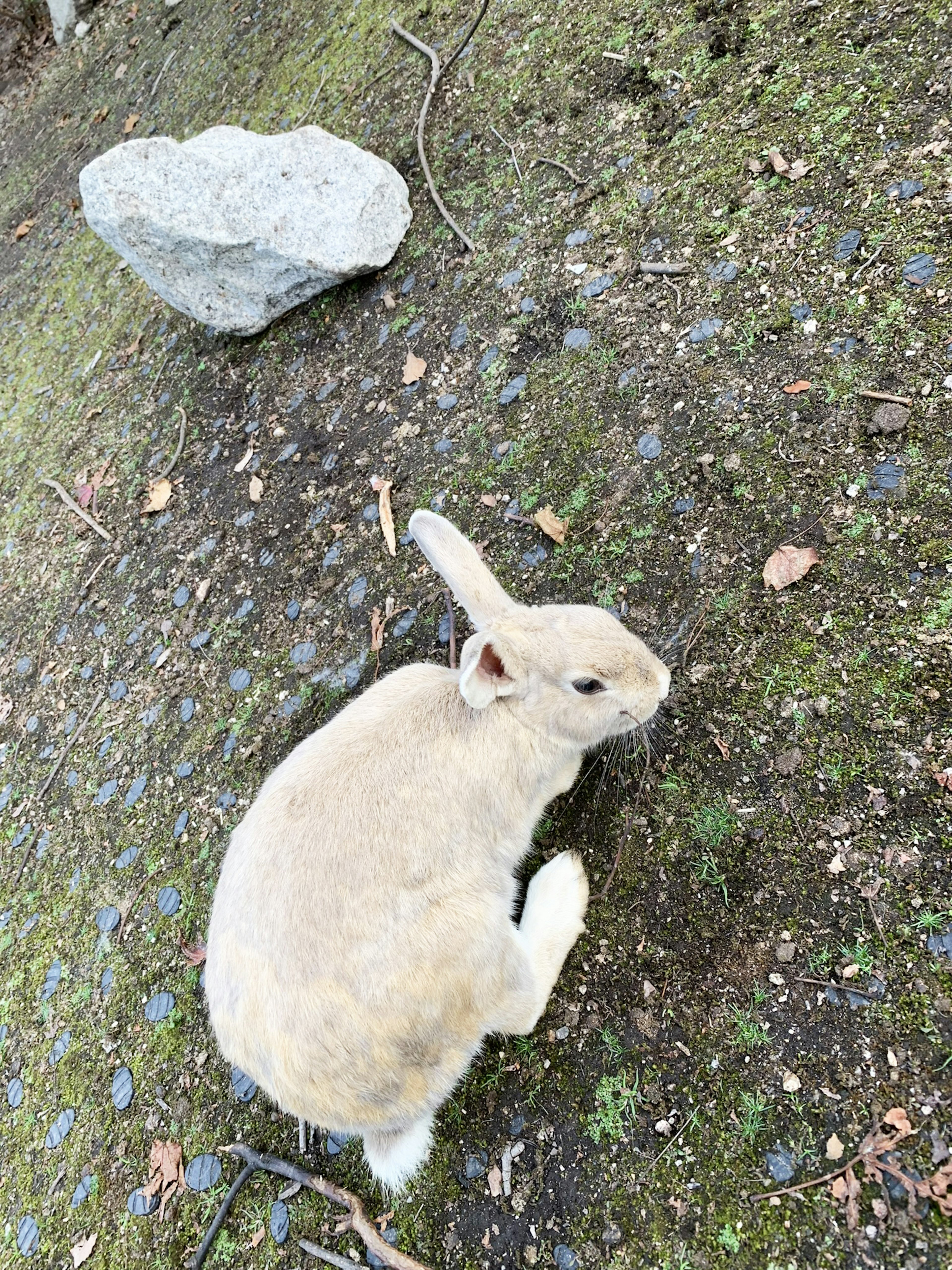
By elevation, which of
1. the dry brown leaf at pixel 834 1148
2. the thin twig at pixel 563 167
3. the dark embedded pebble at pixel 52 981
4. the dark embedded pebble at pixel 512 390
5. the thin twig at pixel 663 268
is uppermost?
the thin twig at pixel 563 167

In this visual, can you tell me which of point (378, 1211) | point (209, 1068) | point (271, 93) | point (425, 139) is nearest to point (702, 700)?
point (378, 1211)

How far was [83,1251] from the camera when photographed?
3.71m

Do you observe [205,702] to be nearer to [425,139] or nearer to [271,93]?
[425,139]

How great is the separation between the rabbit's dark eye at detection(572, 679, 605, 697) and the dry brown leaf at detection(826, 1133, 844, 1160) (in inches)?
67.7

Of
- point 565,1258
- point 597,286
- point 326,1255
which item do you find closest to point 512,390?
point 597,286

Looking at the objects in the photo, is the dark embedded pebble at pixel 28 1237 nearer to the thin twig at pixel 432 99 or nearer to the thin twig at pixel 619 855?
the thin twig at pixel 619 855

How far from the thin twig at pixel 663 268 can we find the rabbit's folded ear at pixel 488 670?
2.39 meters

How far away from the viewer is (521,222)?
494cm

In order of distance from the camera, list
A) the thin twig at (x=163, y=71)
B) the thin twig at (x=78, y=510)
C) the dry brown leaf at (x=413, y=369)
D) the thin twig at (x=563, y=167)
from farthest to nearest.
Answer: the thin twig at (x=163, y=71)
the thin twig at (x=78, y=510)
the dry brown leaf at (x=413, y=369)
the thin twig at (x=563, y=167)

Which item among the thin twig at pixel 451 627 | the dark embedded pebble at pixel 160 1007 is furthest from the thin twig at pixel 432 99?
the dark embedded pebble at pixel 160 1007

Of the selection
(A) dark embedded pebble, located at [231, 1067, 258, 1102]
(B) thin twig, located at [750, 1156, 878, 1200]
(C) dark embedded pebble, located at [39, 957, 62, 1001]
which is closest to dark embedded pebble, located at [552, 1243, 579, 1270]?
(B) thin twig, located at [750, 1156, 878, 1200]

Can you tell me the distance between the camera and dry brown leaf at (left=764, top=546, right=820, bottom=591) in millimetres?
3312

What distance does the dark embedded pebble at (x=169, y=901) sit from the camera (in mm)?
4301

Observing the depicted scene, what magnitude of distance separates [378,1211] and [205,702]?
2926 millimetres
